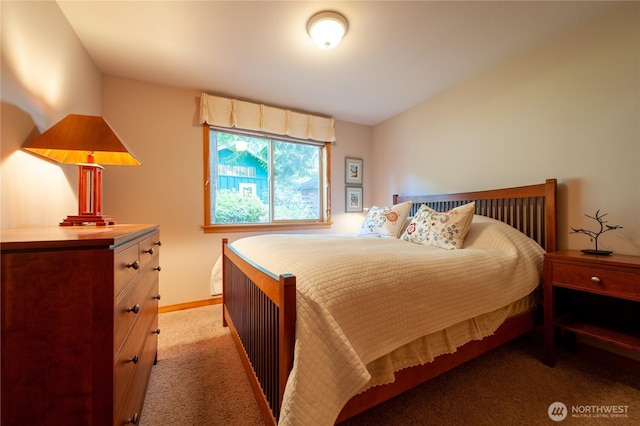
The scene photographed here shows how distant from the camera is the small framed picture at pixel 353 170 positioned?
12.0 feet

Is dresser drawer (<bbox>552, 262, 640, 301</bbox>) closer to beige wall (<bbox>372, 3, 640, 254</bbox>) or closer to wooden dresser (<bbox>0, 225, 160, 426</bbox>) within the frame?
beige wall (<bbox>372, 3, 640, 254</bbox>)

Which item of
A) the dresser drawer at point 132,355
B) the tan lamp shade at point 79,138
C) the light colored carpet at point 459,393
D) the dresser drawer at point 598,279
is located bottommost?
the light colored carpet at point 459,393

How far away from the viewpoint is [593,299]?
1717 millimetres

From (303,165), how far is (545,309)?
282 cm

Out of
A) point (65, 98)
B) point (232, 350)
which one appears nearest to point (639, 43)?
point (232, 350)

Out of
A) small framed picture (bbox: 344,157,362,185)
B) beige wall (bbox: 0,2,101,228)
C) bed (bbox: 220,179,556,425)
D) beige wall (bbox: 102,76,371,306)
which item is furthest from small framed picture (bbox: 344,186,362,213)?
beige wall (bbox: 0,2,101,228)

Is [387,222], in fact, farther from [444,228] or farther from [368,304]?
[368,304]

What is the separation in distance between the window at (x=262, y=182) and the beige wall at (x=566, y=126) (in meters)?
1.63

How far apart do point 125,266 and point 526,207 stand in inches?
106

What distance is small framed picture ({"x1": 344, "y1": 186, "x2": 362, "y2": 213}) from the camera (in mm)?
3680

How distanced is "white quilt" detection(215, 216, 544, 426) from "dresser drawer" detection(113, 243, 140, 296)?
548 millimetres

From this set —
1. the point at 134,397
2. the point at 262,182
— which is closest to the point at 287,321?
the point at 134,397

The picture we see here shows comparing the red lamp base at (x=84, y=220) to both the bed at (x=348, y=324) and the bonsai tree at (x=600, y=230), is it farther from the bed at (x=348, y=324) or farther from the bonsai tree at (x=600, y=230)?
the bonsai tree at (x=600, y=230)

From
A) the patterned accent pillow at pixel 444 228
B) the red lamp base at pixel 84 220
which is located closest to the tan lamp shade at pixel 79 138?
the red lamp base at pixel 84 220
